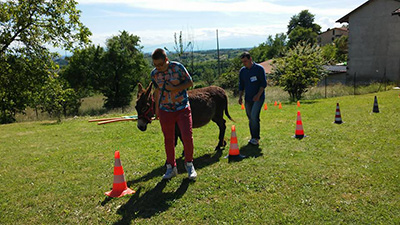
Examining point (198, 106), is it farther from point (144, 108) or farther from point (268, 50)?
point (268, 50)

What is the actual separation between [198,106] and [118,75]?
3654 centimetres

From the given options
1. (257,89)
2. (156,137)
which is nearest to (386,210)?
(257,89)

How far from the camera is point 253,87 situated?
23.5ft

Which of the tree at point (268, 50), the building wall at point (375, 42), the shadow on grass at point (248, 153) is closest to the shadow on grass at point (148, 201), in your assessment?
the shadow on grass at point (248, 153)

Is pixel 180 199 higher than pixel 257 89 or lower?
lower

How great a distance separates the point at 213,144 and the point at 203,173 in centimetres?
235

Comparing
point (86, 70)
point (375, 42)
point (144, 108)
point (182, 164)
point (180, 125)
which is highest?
point (375, 42)

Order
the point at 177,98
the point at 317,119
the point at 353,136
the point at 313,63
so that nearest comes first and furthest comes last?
the point at 177,98 → the point at 353,136 → the point at 317,119 → the point at 313,63

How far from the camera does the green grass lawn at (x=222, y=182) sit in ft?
12.9

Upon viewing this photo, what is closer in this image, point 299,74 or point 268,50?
point 299,74

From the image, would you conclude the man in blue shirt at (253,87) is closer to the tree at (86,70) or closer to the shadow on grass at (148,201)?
the shadow on grass at (148,201)

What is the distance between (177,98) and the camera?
16.1 ft

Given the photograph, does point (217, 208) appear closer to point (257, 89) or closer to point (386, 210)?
point (386, 210)

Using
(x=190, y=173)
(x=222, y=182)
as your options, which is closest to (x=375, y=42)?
(x=222, y=182)
